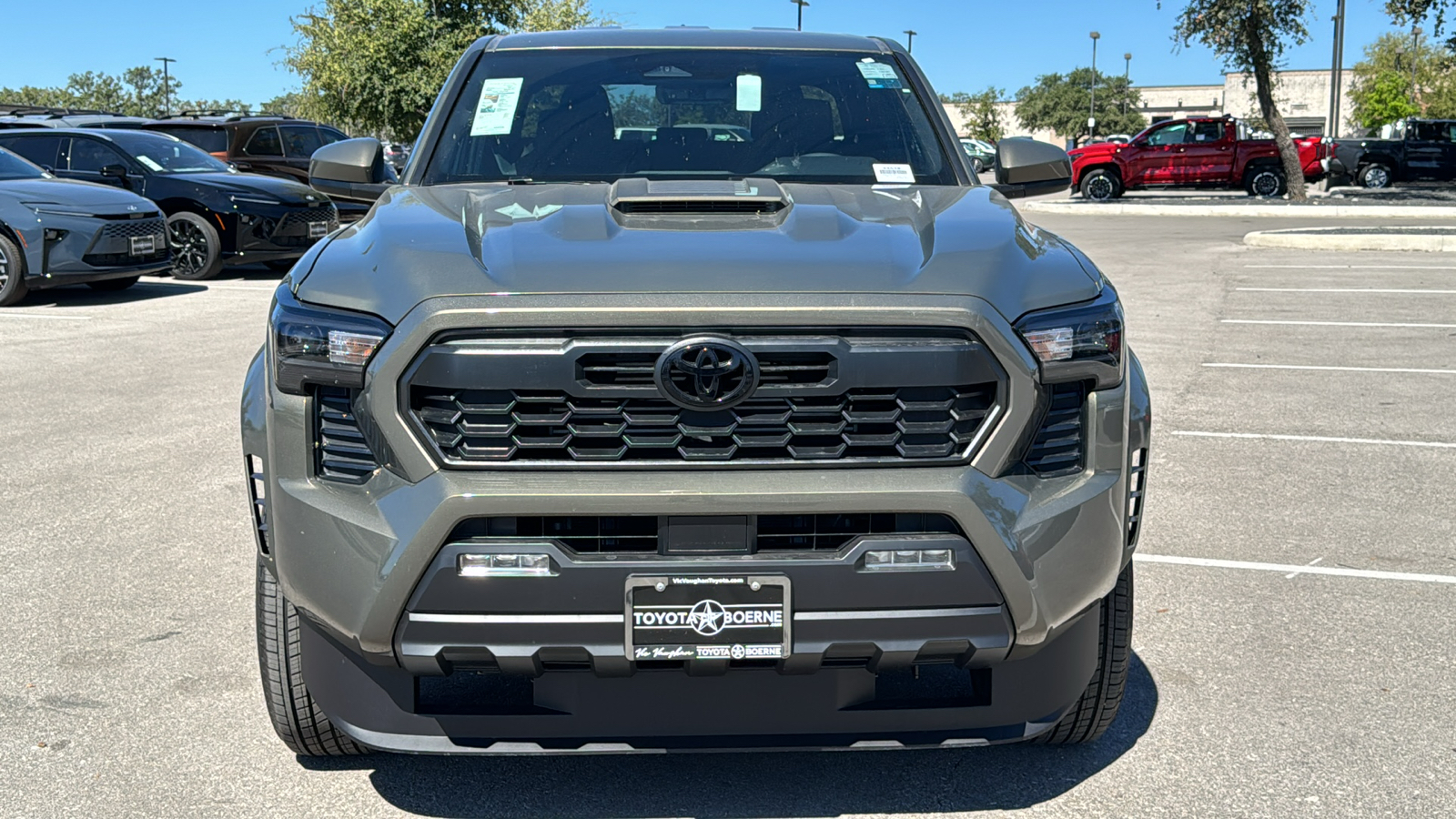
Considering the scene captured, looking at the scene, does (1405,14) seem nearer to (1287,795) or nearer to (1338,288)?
(1338,288)

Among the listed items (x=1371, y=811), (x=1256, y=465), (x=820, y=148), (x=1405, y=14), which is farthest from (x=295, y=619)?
(x=1405, y=14)

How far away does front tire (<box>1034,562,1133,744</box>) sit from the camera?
3.20 meters

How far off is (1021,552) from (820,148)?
1.82 meters

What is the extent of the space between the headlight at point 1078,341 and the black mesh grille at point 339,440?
1.29m

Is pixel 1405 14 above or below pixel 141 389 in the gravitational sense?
above

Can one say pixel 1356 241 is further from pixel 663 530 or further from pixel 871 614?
pixel 663 530

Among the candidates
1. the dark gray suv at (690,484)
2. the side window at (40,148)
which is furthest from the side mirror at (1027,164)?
the side window at (40,148)

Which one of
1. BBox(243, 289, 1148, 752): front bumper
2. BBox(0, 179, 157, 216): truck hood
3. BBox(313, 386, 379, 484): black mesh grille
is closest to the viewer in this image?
BBox(243, 289, 1148, 752): front bumper

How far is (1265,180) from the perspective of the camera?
3172 centimetres

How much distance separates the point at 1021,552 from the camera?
2660 mm

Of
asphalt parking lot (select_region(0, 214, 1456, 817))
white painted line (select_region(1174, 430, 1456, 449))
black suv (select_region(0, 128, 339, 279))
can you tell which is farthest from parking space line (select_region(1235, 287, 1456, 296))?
black suv (select_region(0, 128, 339, 279))

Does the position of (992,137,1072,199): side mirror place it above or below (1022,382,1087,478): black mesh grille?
above

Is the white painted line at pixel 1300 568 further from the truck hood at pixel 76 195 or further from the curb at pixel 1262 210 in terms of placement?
the curb at pixel 1262 210

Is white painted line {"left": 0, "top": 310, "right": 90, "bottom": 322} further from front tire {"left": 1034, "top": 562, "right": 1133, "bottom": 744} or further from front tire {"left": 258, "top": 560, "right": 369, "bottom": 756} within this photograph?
front tire {"left": 1034, "top": 562, "right": 1133, "bottom": 744}
